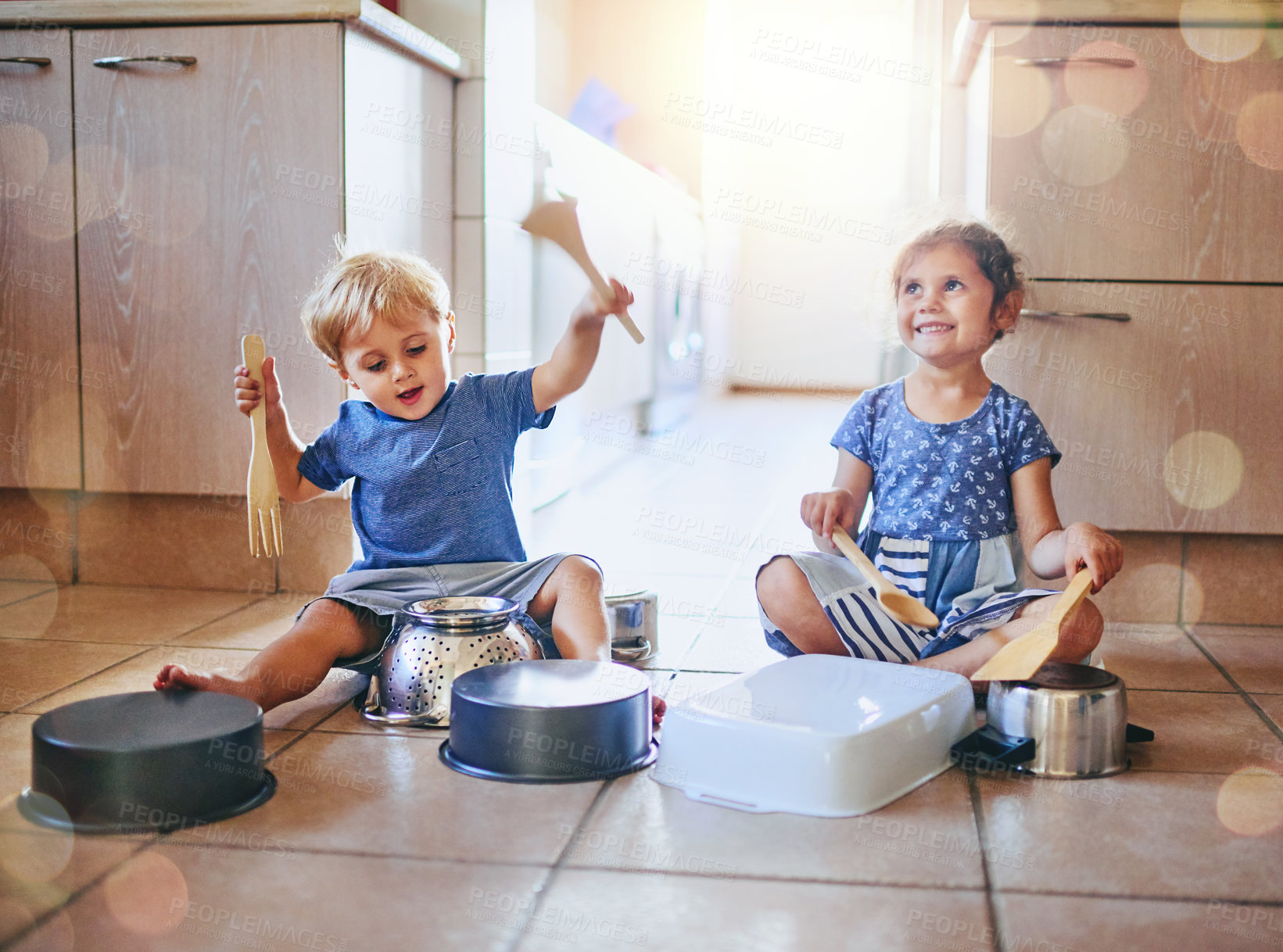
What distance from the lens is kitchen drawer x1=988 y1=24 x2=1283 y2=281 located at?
1526mm

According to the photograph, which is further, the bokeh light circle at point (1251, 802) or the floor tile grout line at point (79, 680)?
the floor tile grout line at point (79, 680)

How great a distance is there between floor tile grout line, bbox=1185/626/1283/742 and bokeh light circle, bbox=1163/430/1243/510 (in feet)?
0.59

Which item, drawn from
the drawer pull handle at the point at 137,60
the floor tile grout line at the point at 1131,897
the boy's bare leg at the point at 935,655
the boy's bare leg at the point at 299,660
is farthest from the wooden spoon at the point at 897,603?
the drawer pull handle at the point at 137,60

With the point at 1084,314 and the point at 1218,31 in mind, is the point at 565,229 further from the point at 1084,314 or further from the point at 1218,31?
the point at 1218,31

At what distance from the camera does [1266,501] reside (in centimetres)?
157

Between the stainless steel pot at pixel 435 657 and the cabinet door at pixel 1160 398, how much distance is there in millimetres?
792

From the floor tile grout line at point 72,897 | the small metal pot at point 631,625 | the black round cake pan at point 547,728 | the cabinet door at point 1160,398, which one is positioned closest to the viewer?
the floor tile grout line at point 72,897

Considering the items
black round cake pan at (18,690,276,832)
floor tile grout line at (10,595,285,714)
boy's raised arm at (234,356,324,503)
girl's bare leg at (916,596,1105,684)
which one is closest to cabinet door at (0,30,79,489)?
floor tile grout line at (10,595,285,714)

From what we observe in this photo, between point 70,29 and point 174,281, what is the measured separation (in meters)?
0.38

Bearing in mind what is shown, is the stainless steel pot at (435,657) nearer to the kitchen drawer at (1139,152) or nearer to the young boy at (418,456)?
the young boy at (418,456)

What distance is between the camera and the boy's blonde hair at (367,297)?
1325 mm

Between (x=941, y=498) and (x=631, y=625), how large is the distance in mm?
403

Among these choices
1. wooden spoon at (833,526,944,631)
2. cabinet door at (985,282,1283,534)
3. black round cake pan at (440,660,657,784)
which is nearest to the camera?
black round cake pan at (440,660,657,784)

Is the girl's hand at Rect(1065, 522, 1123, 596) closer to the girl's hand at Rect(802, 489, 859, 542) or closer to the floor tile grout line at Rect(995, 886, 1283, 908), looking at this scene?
the girl's hand at Rect(802, 489, 859, 542)
